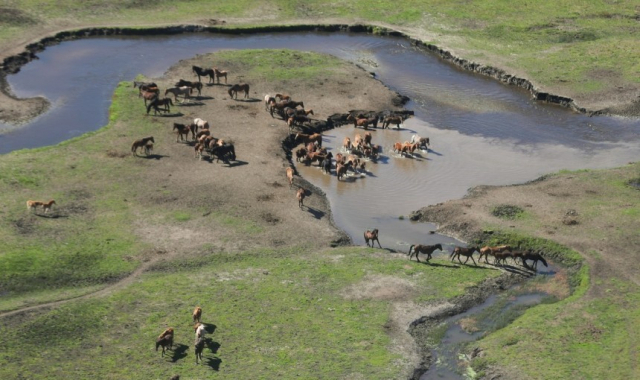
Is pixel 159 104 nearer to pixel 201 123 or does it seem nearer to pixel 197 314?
pixel 201 123

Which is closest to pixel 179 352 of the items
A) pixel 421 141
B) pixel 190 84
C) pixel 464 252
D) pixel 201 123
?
pixel 464 252

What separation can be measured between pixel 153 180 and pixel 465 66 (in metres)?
33.7

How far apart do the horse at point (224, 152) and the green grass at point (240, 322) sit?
11310 mm

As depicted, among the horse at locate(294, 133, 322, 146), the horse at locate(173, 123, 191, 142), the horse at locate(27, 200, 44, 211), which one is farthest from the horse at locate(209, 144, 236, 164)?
the horse at locate(27, 200, 44, 211)

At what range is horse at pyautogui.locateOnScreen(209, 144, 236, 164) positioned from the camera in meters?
51.0

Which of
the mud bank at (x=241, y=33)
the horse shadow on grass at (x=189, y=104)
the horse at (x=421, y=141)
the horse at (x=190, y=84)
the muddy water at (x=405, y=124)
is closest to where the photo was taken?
the muddy water at (x=405, y=124)

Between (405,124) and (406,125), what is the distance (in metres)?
0.21

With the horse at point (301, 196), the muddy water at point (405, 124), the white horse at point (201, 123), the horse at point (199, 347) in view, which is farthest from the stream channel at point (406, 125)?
the horse at point (199, 347)

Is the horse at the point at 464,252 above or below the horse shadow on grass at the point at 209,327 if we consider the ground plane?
above

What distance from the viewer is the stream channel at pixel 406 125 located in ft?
161

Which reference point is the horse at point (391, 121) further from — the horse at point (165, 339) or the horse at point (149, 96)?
the horse at point (165, 339)

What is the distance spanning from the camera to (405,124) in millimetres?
61031

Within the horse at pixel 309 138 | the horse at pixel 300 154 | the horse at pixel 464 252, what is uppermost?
the horse at pixel 309 138

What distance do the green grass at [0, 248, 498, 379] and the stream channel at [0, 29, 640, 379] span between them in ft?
10.4
